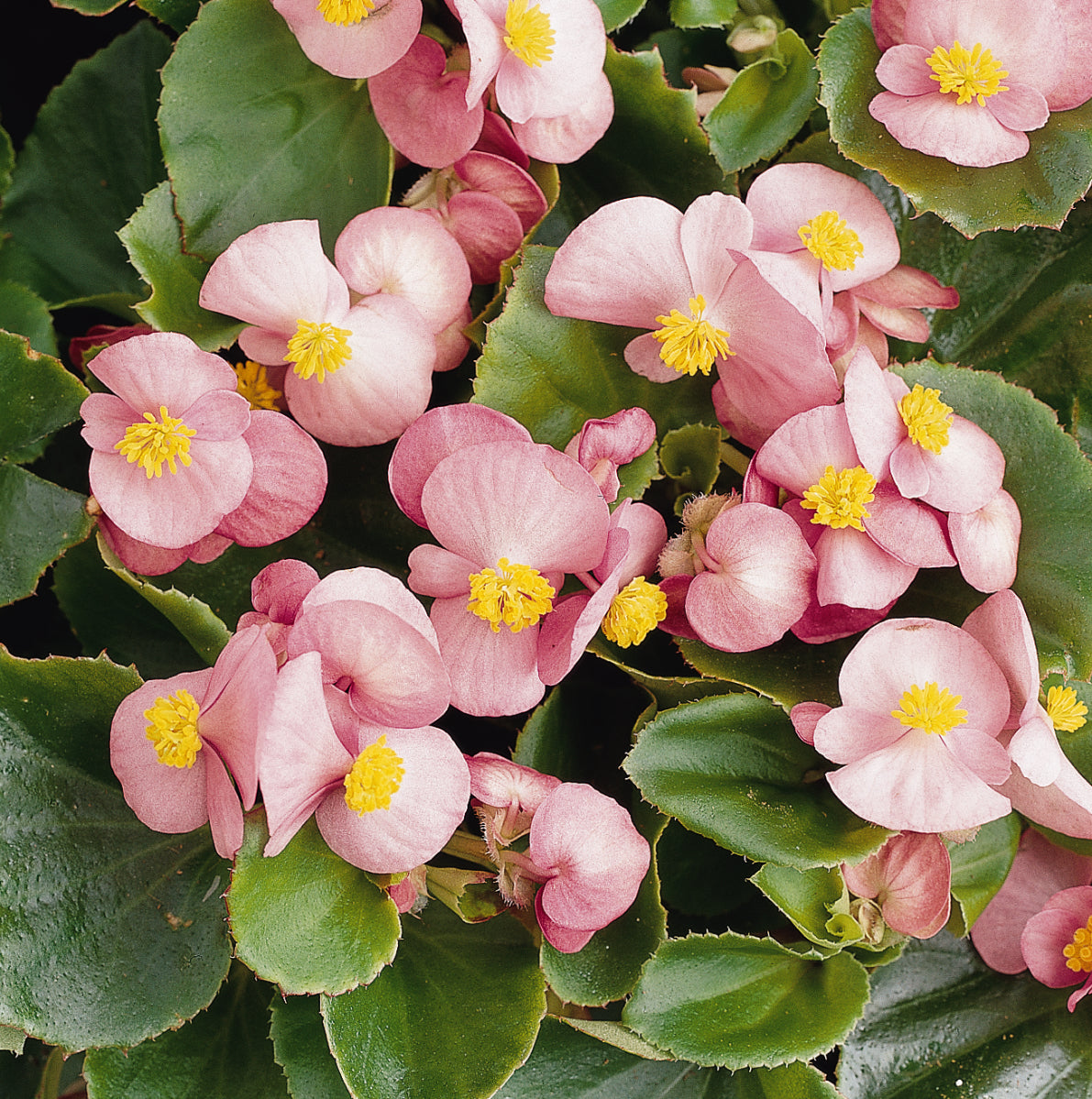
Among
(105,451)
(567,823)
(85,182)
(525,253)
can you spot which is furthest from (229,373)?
(85,182)

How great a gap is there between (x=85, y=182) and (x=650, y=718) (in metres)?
0.62

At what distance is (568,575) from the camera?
67 cm

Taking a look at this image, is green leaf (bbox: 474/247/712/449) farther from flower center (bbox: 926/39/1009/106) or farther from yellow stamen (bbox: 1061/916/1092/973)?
yellow stamen (bbox: 1061/916/1092/973)

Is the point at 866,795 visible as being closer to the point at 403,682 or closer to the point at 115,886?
the point at 403,682

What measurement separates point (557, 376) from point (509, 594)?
0.18 m

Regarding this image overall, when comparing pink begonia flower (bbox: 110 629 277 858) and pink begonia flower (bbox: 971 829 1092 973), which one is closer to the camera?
pink begonia flower (bbox: 110 629 277 858)

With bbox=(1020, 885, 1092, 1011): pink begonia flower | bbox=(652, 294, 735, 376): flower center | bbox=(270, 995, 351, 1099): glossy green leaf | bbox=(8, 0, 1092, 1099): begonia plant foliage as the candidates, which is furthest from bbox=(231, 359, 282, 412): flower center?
bbox=(1020, 885, 1092, 1011): pink begonia flower

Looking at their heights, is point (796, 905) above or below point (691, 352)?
below

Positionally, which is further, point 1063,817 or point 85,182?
point 85,182

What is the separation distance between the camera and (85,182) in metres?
0.89

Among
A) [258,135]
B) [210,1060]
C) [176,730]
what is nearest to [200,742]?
[176,730]

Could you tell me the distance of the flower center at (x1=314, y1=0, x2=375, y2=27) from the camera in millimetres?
627

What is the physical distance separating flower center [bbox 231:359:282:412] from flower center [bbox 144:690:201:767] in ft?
0.66

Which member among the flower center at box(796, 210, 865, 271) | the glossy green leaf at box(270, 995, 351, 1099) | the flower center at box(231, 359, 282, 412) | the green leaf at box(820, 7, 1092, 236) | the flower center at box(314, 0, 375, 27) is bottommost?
the glossy green leaf at box(270, 995, 351, 1099)
